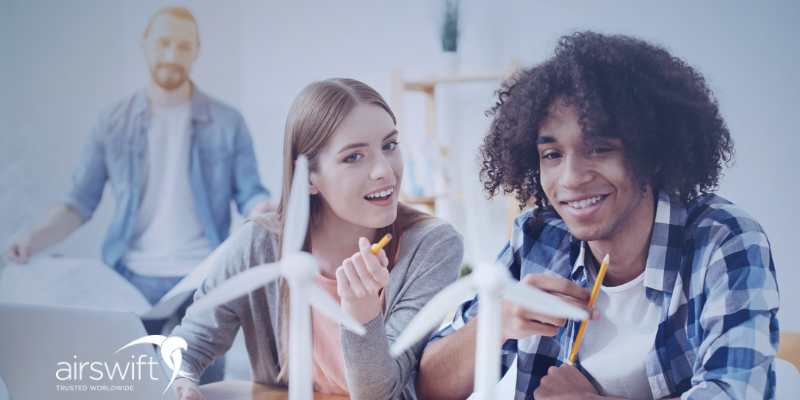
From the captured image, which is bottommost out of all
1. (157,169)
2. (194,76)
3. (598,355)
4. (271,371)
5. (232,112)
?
(271,371)

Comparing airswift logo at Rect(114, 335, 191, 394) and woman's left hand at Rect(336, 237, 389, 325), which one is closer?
woman's left hand at Rect(336, 237, 389, 325)

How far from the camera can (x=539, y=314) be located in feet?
2.84

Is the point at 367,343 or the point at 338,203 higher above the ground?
the point at 338,203

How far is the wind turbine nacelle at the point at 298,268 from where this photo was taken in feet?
2.13

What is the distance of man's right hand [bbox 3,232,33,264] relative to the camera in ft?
6.86

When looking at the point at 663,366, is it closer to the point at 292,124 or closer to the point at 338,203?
the point at 338,203

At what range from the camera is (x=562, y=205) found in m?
0.94

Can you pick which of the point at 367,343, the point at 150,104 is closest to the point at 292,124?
the point at 367,343

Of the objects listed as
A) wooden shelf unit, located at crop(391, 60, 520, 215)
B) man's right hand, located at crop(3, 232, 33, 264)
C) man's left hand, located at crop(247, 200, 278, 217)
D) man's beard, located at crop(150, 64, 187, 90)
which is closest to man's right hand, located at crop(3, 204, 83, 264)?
man's right hand, located at crop(3, 232, 33, 264)

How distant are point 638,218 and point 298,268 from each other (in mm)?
598

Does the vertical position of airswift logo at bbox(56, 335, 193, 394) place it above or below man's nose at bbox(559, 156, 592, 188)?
below

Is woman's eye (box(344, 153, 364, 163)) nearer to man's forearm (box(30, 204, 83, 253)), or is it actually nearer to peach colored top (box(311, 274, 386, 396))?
peach colored top (box(311, 274, 386, 396))

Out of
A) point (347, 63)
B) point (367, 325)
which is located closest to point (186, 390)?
point (367, 325)

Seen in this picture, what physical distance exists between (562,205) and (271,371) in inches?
29.7
